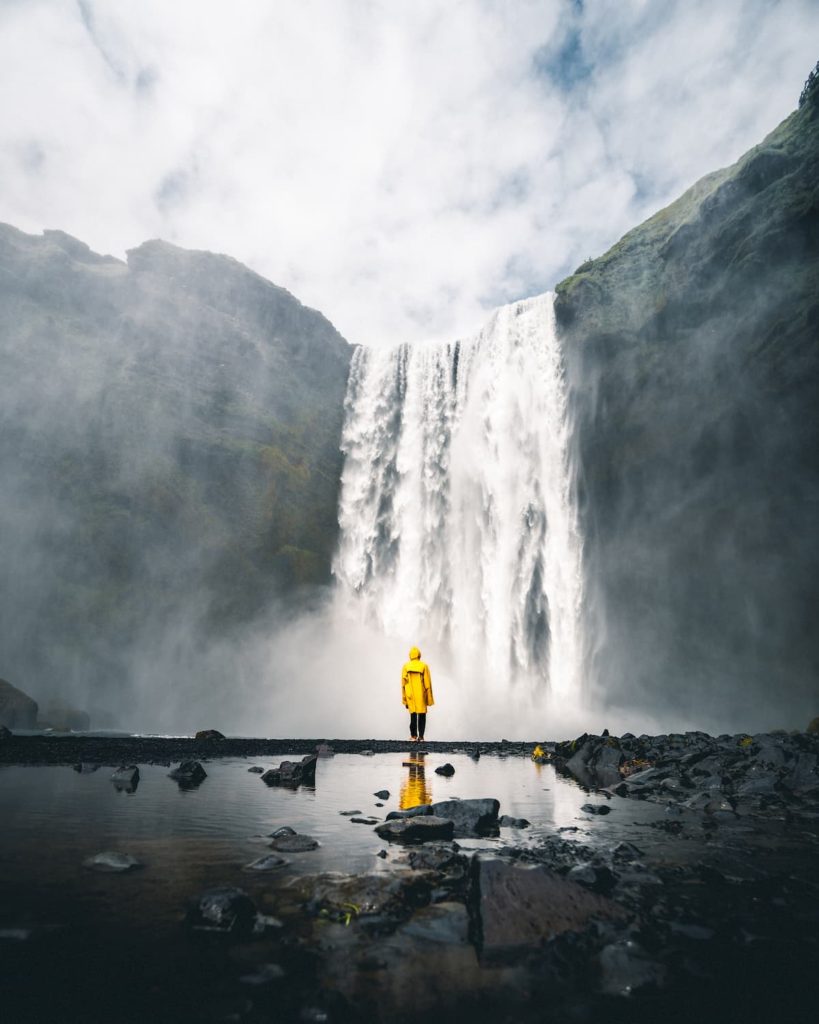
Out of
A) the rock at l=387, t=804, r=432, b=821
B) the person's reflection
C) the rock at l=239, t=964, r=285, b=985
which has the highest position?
the rock at l=387, t=804, r=432, b=821

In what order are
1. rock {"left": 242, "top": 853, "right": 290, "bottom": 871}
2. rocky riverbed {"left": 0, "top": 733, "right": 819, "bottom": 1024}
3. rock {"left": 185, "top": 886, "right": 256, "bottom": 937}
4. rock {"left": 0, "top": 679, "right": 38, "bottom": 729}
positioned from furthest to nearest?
rock {"left": 0, "top": 679, "right": 38, "bottom": 729}, rock {"left": 242, "top": 853, "right": 290, "bottom": 871}, rock {"left": 185, "top": 886, "right": 256, "bottom": 937}, rocky riverbed {"left": 0, "top": 733, "right": 819, "bottom": 1024}

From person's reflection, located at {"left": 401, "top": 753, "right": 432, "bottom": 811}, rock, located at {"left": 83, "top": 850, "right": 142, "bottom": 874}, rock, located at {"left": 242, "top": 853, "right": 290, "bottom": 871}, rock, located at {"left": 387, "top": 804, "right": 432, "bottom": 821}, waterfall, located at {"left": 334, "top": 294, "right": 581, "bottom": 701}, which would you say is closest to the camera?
rock, located at {"left": 83, "top": 850, "right": 142, "bottom": 874}

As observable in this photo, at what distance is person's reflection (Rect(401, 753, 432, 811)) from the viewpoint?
24.3 feet

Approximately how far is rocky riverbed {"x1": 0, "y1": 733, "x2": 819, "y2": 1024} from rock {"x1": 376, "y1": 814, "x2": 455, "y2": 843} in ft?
0.07

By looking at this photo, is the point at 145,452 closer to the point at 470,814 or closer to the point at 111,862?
the point at 470,814

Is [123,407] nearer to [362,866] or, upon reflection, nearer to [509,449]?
[509,449]

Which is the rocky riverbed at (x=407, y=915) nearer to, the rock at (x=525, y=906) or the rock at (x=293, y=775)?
the rock at (x=525, y=906)

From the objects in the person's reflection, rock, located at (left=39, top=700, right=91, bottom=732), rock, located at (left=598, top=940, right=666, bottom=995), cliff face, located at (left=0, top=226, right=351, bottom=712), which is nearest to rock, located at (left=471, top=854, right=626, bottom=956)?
rock, located at (left=598, top=940, right=666, bottom=995)

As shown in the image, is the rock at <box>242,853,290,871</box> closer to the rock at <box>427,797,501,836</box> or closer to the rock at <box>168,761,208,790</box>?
the rock at <box>427,797,501,836</box>

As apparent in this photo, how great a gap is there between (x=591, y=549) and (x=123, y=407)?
33280 mm

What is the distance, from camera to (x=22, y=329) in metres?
37.7

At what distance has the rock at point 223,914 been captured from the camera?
2891 mm

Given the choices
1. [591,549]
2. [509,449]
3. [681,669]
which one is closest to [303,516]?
[509,449]

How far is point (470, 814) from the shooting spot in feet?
19.2
